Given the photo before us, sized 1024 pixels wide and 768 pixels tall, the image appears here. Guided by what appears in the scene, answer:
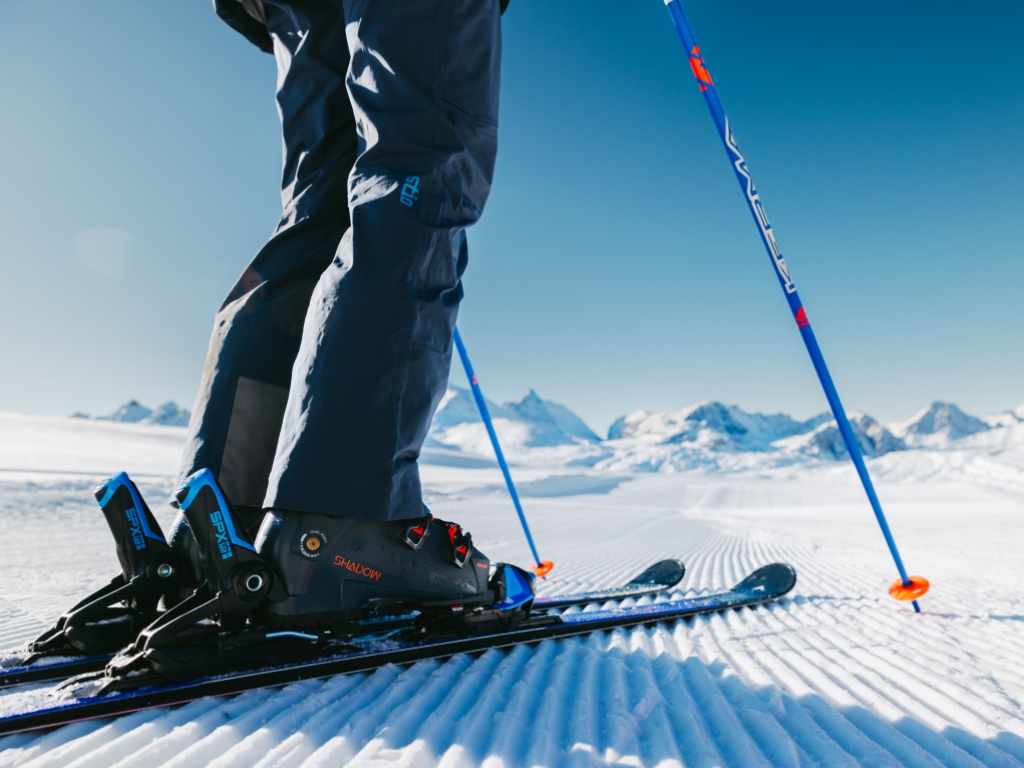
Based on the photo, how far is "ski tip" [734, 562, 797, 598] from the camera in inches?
70.6

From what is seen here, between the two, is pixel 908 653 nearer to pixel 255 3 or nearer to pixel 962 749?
pixel 962 749

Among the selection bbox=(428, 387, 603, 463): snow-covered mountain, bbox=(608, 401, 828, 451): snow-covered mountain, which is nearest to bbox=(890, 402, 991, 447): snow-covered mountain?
bbox=(608, 401, 828, 451): snow-covered mountain

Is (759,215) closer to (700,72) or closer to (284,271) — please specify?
(700,72)

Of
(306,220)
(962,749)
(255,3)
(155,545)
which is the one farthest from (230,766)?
(255,3)

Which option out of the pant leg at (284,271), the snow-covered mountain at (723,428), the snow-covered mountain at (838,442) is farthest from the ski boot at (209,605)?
the snow-covered mountain at (838,442)

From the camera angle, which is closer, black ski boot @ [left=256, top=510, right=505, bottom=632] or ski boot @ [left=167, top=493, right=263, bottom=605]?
black ski boot @ [left=256, top=510, right=505, bottom=632]

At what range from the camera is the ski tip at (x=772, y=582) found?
1794 mm

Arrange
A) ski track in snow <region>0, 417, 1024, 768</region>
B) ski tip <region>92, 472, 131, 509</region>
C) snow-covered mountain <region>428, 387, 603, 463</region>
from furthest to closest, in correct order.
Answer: snow-covered mountain <region>428, 387, 603, 463</region>
ski tip <region>92, 472, 131, 509</region>
ski track in snow <region>0, 417, 1024, 768</region>

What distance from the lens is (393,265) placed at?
0.88 meters

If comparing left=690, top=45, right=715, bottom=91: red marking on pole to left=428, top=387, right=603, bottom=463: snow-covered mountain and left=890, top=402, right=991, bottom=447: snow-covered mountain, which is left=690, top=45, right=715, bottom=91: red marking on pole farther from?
left=890, top=402, right=991, bottom=447: snow-covered mountain

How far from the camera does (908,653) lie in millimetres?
1074

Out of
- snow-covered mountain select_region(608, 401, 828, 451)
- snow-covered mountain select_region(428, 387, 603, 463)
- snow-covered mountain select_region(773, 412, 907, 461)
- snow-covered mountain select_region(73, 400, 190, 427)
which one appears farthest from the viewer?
snow-covered mountain select_region(608, 401, 828, 451)

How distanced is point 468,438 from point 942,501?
7619cm

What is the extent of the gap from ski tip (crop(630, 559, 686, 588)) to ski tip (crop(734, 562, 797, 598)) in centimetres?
24
